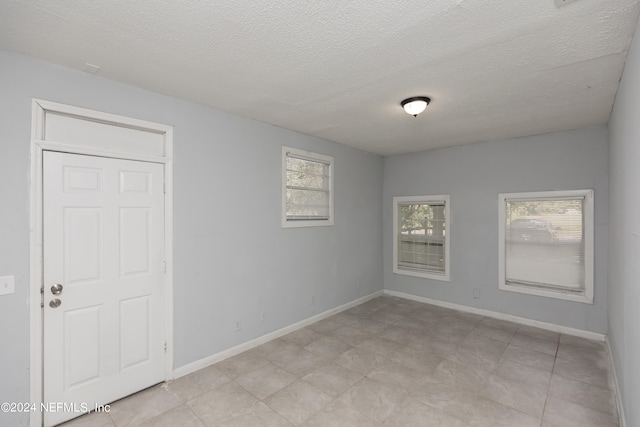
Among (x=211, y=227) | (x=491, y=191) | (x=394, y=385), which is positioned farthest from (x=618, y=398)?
(x=211, y=227)

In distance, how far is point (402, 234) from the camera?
217 inches

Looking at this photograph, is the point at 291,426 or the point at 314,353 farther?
the point at 314,353

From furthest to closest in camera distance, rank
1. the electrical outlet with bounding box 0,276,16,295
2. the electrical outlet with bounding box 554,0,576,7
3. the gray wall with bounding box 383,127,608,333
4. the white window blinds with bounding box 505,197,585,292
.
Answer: the white window blinds with bounding box 505,197,585,292
the gray wall with bounding box 383,127,608,333
the electrical outlet with bounding box 0,276,16,295
the electrical outlet with bounding box 554,0,576,7

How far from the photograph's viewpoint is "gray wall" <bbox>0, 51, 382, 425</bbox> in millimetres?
2064

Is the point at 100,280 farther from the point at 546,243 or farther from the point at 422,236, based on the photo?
the point at 546,243

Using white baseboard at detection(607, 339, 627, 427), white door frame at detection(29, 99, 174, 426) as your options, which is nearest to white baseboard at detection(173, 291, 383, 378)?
white door frame at detection(29, 99, 174, 426)

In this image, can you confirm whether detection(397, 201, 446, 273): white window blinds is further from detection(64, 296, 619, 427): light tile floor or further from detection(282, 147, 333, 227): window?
detection(282, 147, 333, 227): window

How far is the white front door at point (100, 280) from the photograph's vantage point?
2250mm

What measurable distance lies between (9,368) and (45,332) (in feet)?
0.86

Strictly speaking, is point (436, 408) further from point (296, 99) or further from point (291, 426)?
point (296, 99)

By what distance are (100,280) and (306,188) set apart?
2.56m

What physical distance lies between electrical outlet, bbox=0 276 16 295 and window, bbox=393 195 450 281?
194 inches

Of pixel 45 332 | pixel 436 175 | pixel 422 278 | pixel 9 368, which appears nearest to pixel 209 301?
pixel 45 332

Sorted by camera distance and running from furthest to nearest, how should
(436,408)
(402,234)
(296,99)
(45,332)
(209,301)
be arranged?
1. (402,234)
2. (209,301)
3. (296,99)
4. (436,408)
5. (45,332)
